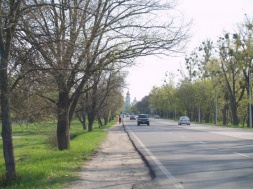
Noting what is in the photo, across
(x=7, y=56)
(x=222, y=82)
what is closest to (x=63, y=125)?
(x=7, y=56)

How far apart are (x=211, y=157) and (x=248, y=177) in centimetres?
520

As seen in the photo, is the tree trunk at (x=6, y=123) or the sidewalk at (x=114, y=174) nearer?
the sidewalk at (x=114, y=174)

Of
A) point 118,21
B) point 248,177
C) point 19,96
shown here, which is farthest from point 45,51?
point 248,177

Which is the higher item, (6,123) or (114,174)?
(6,123)

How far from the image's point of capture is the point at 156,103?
487ft

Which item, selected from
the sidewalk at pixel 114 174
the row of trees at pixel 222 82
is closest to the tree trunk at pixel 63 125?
the sidewalk at pixel 114 174

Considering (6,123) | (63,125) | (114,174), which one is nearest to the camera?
(6,123)

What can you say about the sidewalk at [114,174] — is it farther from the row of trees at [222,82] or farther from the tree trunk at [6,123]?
the row of trees at [222,82]

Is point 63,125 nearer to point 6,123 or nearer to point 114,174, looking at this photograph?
point 114,174

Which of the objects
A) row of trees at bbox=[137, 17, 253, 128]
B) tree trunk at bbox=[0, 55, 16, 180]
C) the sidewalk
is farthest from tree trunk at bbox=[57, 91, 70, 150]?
row of trees at bbox=[137, 17, 253, 128]

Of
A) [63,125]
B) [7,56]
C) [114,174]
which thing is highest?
[7,56]

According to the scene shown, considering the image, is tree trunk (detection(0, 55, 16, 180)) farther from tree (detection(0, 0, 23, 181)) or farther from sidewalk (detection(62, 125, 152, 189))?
sidewalk (detection(62, 125, 152, 189))

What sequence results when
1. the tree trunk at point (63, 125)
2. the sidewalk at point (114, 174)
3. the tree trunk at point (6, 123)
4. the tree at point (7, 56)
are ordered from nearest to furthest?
1. the tree at point (7, 56)
2. the sidewalk at point (114, 174)
3. the tree trunk at point (6, 123)
4. the tree trunk at point (63, 125)

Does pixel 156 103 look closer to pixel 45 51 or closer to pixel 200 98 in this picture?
pixel 200 98
